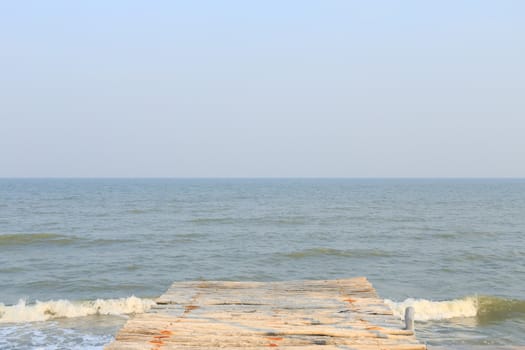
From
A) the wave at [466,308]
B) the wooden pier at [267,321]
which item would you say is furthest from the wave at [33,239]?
the wooden pier at [267,321]

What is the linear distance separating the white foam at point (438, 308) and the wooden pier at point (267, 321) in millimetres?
7076

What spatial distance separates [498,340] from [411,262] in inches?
437

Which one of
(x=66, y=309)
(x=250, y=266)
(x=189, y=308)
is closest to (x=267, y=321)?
(x=189, y=308)

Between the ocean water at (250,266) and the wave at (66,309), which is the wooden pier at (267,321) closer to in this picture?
the ocean water at (250,266)

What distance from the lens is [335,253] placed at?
86.1 feet

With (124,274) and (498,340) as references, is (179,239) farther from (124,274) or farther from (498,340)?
(498,340)

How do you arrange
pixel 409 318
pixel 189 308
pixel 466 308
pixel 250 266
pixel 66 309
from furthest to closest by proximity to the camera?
pixel 250 266
pixel 466 308
pixel 66 309
pixel 189 308
pixel 409 318

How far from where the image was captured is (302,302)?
7973mm

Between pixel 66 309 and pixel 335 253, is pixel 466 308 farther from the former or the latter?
pixel 66 309

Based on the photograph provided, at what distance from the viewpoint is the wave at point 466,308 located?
589 inches

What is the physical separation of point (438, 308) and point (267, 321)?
417 inches

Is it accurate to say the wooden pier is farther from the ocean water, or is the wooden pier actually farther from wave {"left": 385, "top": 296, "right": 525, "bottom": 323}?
wave {"left": 385, "top": 296, "right": 525, "bottom": 323}

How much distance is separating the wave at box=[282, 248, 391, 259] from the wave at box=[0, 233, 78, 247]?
14.2m

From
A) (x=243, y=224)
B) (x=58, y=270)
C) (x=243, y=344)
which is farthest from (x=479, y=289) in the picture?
(x=243, y=224)
